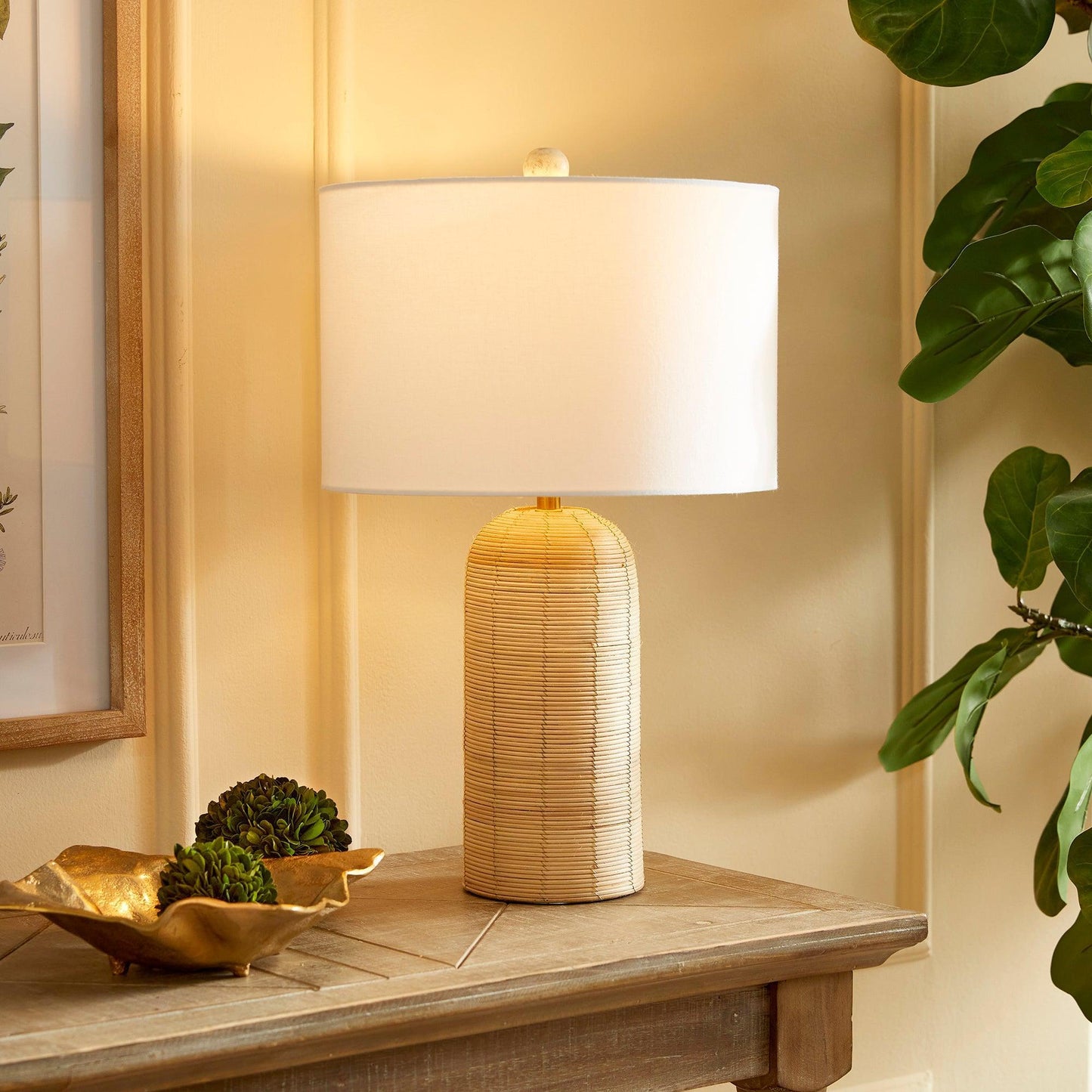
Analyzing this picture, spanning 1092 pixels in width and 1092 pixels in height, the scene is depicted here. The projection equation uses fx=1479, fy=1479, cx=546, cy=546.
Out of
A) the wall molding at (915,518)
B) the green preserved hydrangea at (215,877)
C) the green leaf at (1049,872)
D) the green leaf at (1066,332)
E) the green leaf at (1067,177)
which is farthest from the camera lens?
the wall molding at (915,518)

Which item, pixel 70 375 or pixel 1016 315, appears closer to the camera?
pixel 70 375

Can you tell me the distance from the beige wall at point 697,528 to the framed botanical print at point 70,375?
67mm

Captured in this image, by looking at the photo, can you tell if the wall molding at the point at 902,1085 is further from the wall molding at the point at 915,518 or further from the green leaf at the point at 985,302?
the green leaf at the point at 985,302

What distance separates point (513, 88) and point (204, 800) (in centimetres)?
83

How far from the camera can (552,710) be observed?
1306 mm

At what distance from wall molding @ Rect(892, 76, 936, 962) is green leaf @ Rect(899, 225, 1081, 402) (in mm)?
249

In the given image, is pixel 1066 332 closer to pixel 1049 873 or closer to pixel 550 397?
pixel 1049 873

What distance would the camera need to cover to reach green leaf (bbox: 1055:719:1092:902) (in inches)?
58.2

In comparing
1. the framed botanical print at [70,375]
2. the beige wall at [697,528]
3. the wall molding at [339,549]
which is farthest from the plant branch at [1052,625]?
the framed botanical print at [70,375]

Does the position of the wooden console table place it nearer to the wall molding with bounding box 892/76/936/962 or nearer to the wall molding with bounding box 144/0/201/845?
the wall molding with bounding box 144/0/201/845

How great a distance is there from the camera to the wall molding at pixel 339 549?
4.98ft

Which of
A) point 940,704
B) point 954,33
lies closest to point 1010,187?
point 954,33

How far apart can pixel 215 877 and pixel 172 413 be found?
0.55m

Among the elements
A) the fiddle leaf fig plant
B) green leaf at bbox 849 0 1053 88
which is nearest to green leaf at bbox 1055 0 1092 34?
the fiddle leaf fig plant
